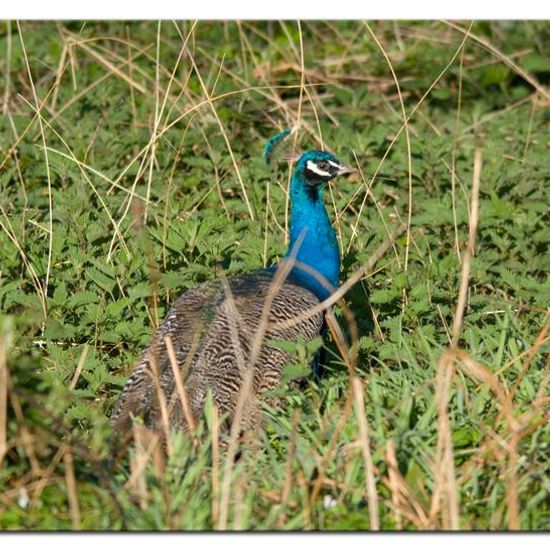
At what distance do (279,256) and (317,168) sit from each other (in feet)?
1.36

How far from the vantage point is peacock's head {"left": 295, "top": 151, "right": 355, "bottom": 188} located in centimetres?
557

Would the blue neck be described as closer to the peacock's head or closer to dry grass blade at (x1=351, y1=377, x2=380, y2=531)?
the peacock's head

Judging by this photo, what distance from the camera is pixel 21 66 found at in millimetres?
7832

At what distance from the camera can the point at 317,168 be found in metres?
5.57

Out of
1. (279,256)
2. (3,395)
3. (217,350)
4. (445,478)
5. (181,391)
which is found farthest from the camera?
(279,256)

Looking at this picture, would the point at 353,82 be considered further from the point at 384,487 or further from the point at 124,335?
the point at 384,487

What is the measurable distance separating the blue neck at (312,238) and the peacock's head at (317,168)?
0.01 m

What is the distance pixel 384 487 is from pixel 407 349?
855mm

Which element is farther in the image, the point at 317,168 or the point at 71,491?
the point at 317,168

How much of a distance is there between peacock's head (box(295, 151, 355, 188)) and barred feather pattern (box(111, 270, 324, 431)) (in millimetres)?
576

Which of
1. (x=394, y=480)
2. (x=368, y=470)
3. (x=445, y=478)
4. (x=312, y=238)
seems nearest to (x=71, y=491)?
(x=368, y=470)

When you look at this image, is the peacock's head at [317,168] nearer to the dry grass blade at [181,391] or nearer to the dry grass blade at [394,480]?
the dry grass blade at [181,391]

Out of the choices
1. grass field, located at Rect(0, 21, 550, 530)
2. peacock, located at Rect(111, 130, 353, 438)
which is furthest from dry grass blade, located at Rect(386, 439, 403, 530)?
peacock, located at Rect(111, 130, 353, 438)

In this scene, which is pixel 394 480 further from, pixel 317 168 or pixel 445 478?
pixel 317 168
